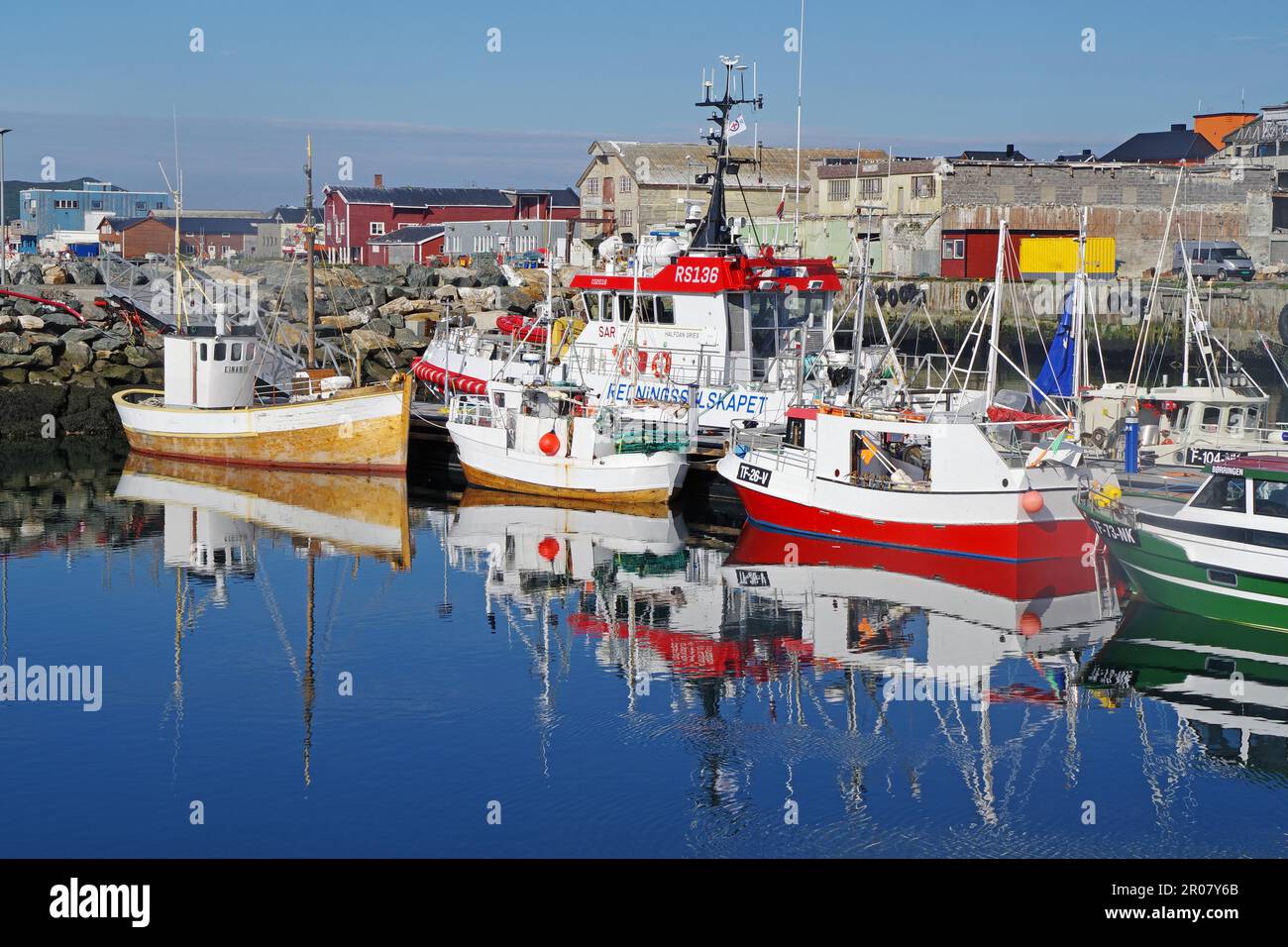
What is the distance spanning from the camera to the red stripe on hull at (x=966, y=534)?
24.7 m

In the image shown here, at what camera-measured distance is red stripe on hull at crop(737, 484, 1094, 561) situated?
80.9 ft

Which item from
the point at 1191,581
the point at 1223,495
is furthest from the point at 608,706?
the point at 1223,495

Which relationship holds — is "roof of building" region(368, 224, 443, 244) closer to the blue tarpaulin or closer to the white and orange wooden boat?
the white and orange wooden boat

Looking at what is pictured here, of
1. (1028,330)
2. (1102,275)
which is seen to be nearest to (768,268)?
(1028,330)

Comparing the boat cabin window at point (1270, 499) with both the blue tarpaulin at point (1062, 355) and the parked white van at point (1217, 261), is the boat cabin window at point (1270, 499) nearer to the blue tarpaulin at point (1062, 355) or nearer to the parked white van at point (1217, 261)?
the blue tarpaulin at point (1062, 355)

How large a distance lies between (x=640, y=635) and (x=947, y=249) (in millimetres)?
42305

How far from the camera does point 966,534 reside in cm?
2500

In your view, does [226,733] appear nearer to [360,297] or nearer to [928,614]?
[928,614]

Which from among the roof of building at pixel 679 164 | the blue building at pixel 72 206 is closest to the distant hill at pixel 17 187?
the blue building at pixel 72 206

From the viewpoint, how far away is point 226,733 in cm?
1697

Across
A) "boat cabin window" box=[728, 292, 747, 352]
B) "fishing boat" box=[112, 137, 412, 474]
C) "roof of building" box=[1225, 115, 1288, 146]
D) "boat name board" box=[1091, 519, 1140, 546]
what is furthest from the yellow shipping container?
"boat name board" box=[1091, 519, 1140, 546]

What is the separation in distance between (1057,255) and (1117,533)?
34.7m

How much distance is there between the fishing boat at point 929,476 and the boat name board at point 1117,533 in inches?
77.9

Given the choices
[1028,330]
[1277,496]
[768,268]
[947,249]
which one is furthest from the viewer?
[947,249]
